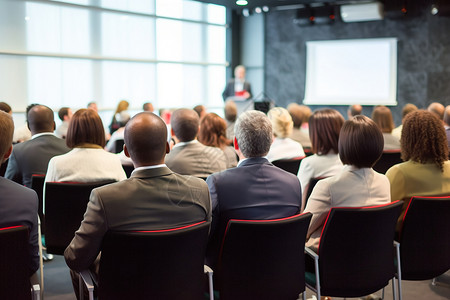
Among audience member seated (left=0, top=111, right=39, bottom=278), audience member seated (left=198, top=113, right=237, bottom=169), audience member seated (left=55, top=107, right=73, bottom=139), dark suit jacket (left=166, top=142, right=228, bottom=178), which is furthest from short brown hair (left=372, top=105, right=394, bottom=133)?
audience member seated (left=0, top=111, right=39, bottom=278)

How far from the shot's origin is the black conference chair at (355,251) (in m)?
2.41

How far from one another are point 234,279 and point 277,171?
0.60 meters

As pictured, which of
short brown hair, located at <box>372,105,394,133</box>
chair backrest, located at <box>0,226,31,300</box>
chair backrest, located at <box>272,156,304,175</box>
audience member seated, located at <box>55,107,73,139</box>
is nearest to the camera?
chair backrest, located at <box>0,226,31,300</box>

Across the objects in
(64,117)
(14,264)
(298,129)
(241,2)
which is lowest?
(14,264)

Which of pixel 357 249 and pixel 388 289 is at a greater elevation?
pixel 357 249

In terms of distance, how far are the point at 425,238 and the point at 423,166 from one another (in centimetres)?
48

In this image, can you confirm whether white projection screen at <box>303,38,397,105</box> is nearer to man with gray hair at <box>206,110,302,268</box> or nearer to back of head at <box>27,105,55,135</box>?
back of head at <box>27,105,55,135</box>

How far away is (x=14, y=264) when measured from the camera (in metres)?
1.95

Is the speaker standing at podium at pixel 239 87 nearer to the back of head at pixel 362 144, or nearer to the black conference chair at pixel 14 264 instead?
the back of head at pixel 362 144

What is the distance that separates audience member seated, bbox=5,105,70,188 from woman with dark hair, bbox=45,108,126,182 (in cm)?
45

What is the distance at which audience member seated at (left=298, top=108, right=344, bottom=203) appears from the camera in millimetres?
3674

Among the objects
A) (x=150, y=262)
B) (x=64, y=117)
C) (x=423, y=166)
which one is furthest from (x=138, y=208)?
(x=64, y=117)

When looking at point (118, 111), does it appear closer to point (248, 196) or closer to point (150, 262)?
point (248, 196)

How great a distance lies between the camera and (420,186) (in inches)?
119
